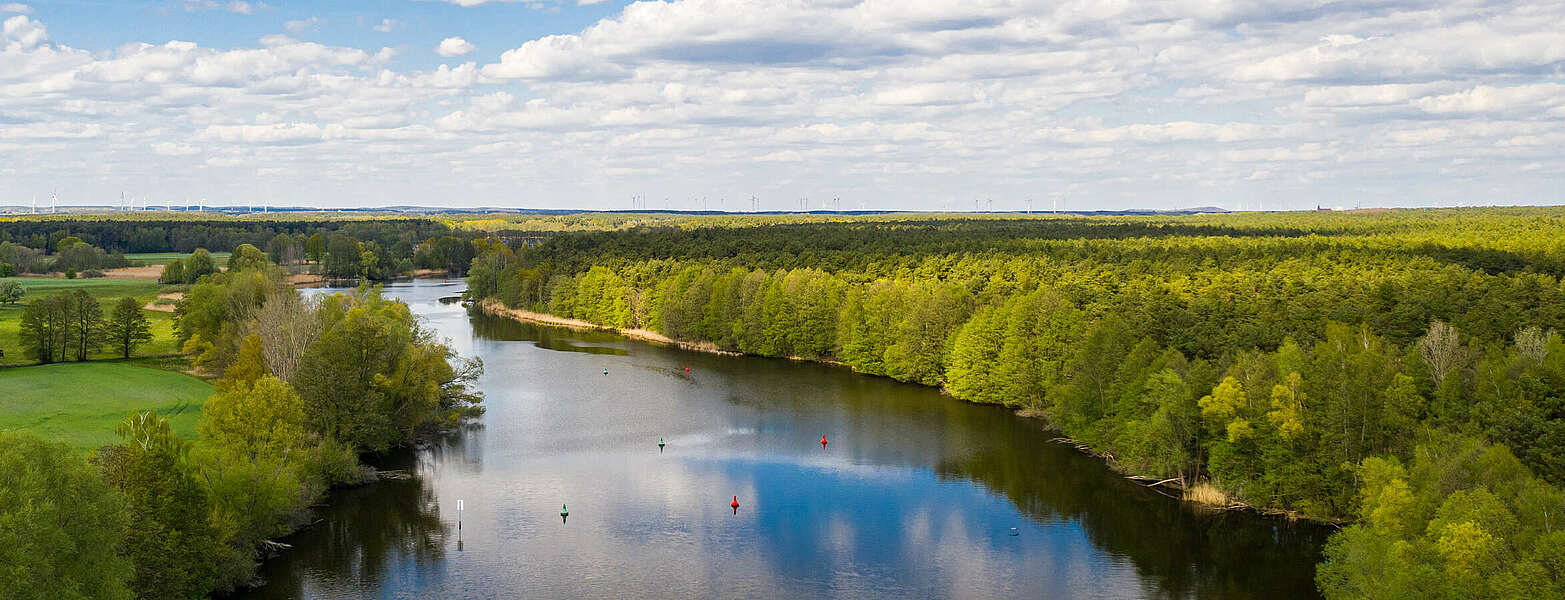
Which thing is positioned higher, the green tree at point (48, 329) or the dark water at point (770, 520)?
the green tree at point (48, 329)

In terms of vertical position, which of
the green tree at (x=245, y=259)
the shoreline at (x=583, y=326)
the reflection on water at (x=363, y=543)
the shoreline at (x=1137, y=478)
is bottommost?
the reflection on water at (x=363, y=543)

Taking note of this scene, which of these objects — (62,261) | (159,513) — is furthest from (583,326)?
(159,513)

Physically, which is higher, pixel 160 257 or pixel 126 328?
pixel 160 257

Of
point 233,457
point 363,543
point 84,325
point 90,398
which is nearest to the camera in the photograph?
point 233,457

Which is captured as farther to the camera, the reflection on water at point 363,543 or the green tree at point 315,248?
the green tree at point 315,248

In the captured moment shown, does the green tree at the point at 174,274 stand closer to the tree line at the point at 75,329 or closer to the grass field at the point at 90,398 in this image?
the tree line at the point at 75,329

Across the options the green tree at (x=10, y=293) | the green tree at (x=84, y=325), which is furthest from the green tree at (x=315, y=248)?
the green tree at (x=84, y=325)

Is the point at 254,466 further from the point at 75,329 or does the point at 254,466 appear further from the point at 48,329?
the point at 75,329

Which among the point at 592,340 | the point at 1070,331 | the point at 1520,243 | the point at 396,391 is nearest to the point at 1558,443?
the point at 1070,331
